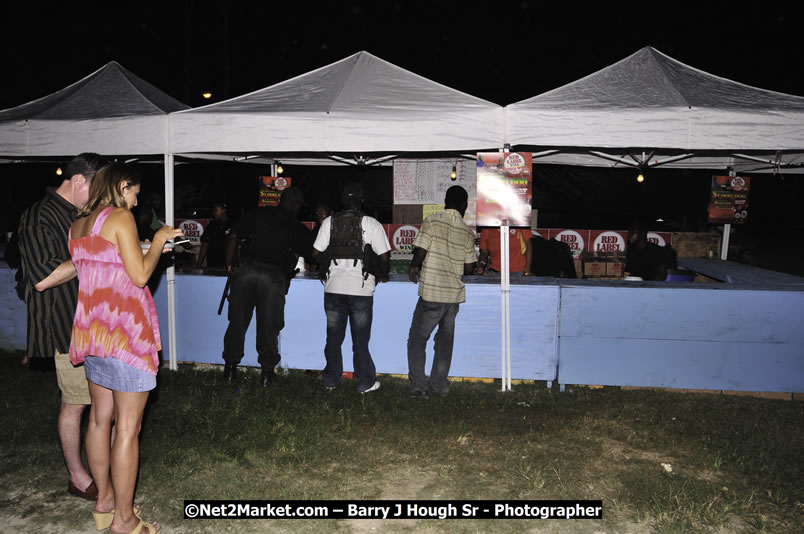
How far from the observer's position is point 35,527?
123 inches

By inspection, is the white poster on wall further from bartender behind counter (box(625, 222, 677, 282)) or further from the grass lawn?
the grass lawn

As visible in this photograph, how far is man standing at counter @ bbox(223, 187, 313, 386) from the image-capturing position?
5.29m

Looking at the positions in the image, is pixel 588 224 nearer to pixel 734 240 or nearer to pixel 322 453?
pixel 322 453

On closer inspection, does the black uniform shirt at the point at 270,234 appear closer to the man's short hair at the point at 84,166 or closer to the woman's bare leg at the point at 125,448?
the man's short hair at the point at 84,166

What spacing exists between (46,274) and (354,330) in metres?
2.69

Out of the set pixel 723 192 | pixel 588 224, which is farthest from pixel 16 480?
pixel 588 224

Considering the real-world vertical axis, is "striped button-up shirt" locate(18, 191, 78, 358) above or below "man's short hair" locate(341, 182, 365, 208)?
below

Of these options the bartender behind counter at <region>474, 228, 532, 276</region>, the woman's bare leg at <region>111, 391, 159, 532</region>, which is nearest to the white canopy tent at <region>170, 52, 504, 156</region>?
the bartender behind counter at <region>474, 228, 532, 276</region>

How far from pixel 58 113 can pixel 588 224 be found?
30.8 feet

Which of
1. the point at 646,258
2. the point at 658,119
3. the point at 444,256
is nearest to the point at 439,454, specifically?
the point at 444,256

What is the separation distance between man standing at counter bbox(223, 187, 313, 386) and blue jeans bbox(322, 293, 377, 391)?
0.50 metres

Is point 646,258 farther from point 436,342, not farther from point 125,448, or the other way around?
point 125,448

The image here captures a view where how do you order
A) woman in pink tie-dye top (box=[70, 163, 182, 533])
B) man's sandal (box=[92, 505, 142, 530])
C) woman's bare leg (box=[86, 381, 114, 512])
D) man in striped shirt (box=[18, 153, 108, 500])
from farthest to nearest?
man in striped shirt (box=[18, 153, 108, 500]) < man's sandal (box=[92, 505, 142, 530]) < woman's bare leg (box=[86, 381, 114, 512]) < woman in pink tie-dye top (box=[70, 163, 182, 533])

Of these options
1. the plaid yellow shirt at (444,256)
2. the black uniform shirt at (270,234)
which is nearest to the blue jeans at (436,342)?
the plaid yellow shirt at (444,256)
